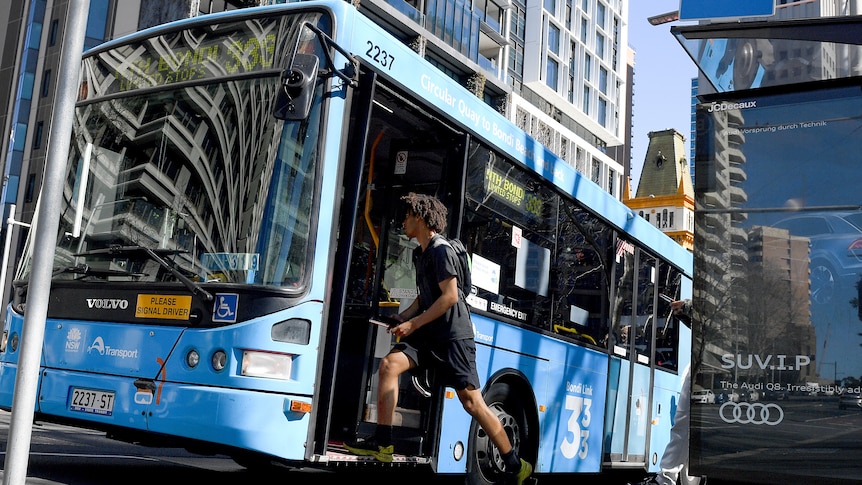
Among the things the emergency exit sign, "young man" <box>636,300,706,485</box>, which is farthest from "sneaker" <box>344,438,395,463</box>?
the emergency exit sign

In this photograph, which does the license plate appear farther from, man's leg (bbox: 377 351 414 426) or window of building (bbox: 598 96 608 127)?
window of building (bbox: 598 96 608 127)

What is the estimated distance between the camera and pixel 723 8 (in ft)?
24.5

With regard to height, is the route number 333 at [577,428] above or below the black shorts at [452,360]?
below

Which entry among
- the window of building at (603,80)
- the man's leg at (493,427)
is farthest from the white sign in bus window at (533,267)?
the window of building at (603,80)

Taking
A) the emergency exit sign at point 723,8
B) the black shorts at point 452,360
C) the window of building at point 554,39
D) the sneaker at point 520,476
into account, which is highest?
the window of building at point 554,39

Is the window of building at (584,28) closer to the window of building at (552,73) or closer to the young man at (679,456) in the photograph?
the window of building at (552,73)

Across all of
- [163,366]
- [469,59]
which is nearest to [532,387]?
[163,366]

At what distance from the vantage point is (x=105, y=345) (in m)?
6.23

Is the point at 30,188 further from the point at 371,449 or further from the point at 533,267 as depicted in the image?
the point at 371,449

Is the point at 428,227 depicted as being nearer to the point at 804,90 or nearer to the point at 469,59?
the point at 804,90

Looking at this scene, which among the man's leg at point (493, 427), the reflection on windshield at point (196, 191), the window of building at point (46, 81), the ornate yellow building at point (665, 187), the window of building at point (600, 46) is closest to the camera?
the reflection on windshield at point (196, 191)

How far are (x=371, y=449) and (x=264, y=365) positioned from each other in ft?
3.93

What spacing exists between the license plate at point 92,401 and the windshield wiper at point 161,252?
866 millimetres

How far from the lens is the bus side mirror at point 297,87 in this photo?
579 centimetres
